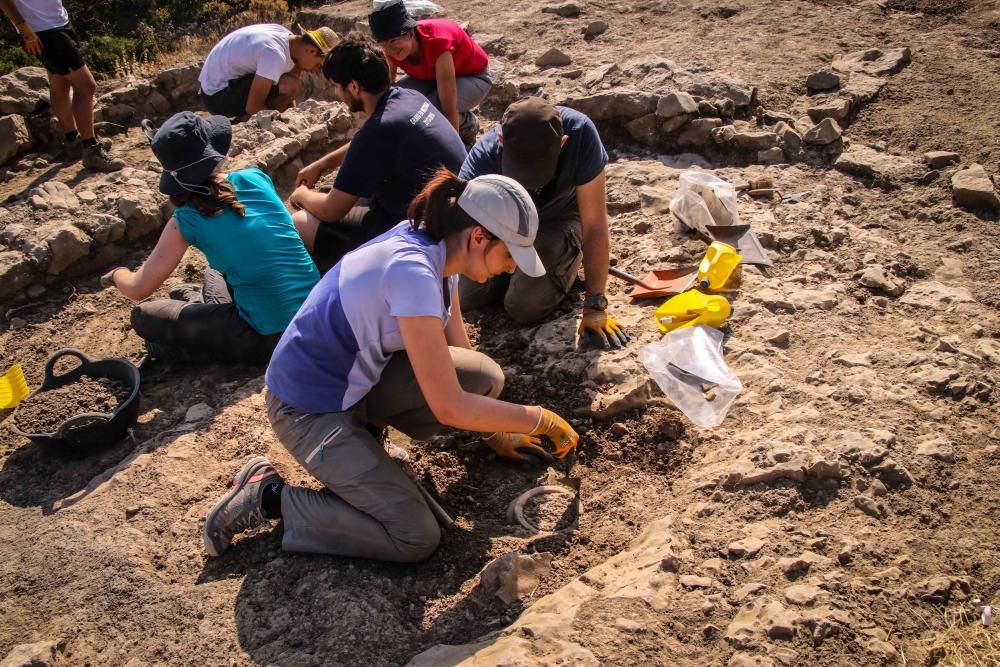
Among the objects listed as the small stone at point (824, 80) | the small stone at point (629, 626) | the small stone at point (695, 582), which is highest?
the small stone at point (824, 80)

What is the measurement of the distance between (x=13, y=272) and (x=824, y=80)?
5.36 m

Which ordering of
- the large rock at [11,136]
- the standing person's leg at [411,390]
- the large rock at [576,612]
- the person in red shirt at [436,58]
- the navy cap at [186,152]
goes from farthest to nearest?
the large rock at [11,136]
the person in red shirt at [436,58]
the navy cap at [186,152]
the standing person's leg at [411,390]
the large rock at [576,612]

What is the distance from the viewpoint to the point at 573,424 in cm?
320

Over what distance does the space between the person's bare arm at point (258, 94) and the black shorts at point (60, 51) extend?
119cm

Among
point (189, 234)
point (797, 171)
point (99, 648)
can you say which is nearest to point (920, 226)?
point (797, 171)

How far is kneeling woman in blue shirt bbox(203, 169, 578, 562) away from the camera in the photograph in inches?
91.7

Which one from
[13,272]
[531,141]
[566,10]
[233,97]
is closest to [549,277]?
[531,141]

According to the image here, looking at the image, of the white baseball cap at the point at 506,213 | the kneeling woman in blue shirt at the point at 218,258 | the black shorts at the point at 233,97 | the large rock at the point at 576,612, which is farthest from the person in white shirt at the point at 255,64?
the large rock at the point at 576,612

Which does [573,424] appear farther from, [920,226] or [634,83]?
[634,83]

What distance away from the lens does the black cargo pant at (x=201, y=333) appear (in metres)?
3.73

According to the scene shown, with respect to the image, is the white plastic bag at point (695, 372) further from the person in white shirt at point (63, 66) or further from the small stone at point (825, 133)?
the person in white shirt at point (63, 66)

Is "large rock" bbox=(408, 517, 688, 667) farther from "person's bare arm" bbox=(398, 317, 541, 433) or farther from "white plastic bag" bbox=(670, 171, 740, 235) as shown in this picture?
"white plastic bag" bbox=(670, 171, 740, 235)

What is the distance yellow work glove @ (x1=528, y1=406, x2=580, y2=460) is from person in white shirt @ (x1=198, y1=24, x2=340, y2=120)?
4.06 m

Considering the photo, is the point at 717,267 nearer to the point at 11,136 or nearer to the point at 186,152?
the point at 186,152
